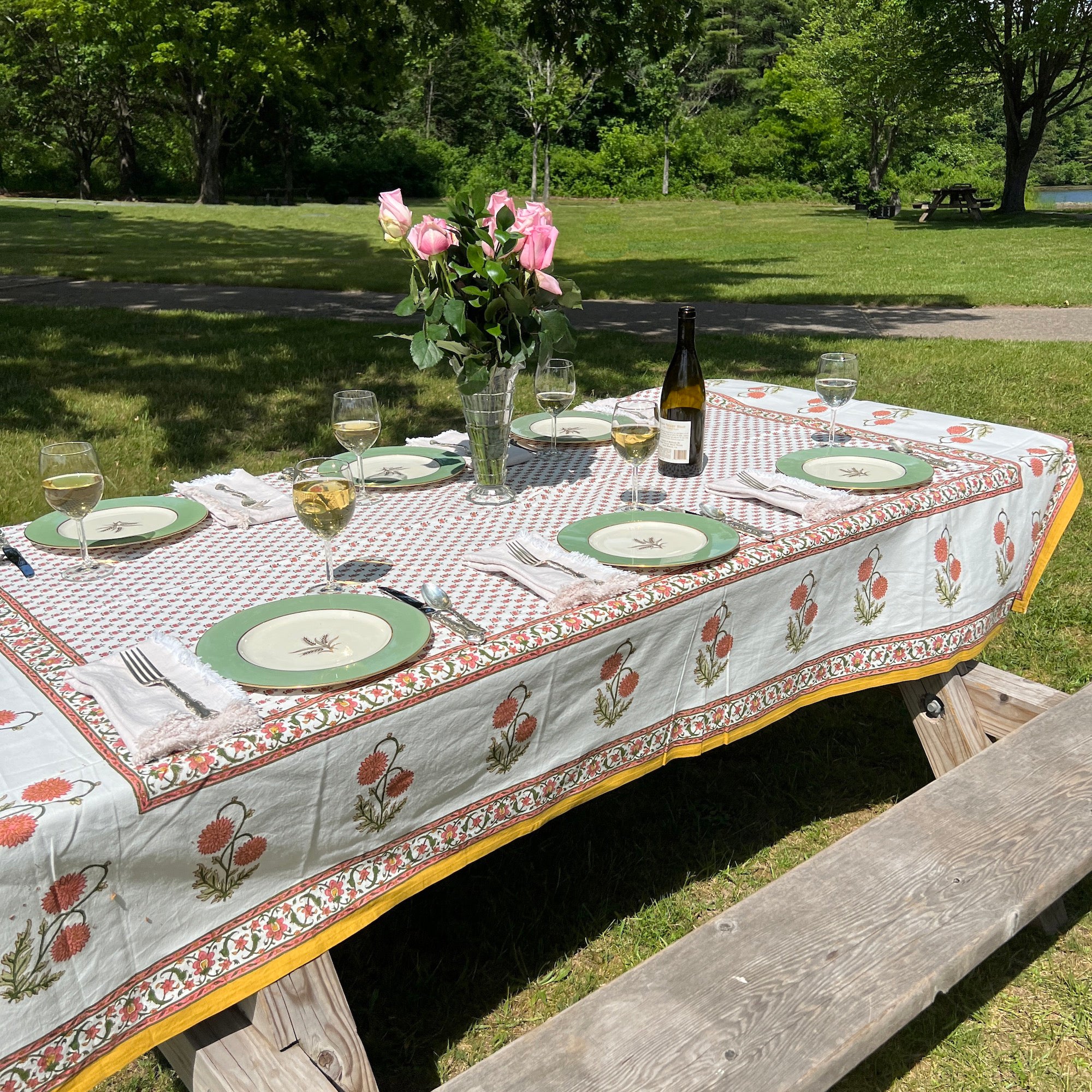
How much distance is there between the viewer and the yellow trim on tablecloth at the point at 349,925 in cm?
134

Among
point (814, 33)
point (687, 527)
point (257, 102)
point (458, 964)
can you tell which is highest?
point (814, 33)

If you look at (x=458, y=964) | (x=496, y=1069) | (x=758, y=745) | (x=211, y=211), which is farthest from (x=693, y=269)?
(x=211, y=211)

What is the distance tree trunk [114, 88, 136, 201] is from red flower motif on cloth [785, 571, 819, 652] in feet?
126

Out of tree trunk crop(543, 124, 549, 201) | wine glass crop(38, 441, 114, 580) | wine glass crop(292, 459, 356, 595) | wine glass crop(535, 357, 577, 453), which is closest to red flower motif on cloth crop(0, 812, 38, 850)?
wine glass crop(292, 459, 356, 595)

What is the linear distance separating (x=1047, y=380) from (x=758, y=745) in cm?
566

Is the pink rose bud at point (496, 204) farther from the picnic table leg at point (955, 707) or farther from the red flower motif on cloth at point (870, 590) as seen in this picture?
the picnic table leg at point (955, 707)

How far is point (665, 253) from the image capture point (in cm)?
1823

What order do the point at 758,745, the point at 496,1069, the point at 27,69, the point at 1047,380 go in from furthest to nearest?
the point at 27,69 → the point at 1047,380 → the point at 758,745 → the point at 496,1069

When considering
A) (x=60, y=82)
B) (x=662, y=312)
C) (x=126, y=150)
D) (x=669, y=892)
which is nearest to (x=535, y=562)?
(x=669, y=892)

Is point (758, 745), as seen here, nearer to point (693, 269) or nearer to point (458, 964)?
point (458, 964)

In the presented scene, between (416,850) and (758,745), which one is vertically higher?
(416,850)

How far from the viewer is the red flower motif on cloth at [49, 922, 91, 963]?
1247mm

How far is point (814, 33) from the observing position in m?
39.9

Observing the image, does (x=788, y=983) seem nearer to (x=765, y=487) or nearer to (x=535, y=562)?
(x=535, y=562)
